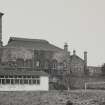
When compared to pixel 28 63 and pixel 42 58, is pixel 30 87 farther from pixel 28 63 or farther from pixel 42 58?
pixel 42 58

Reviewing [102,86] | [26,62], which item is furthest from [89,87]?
[26,62]

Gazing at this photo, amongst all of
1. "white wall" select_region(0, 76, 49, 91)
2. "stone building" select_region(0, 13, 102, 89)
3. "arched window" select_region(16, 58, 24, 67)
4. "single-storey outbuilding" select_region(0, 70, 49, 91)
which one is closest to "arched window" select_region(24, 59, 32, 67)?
"stone building" select_region(0, 13, 102, 89)

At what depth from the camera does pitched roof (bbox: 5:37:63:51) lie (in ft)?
199

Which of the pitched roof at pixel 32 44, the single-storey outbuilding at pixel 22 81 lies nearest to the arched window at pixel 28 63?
the pitched roof at pixel 32 44

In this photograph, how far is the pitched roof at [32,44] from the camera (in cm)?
6065

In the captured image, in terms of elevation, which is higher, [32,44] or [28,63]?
[32,44]

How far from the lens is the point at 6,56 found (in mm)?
57250

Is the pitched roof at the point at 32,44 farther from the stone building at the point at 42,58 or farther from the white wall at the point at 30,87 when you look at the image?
the white wall at the point at 30,87

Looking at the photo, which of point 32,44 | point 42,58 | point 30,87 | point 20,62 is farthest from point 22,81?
point 32,44

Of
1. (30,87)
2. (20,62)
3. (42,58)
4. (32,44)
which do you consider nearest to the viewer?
(30,87)

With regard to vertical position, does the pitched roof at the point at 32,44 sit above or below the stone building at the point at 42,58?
above

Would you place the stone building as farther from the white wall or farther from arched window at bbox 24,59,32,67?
the white wall

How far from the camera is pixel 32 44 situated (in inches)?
2448

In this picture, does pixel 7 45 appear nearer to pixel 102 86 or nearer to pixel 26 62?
pixel 26 62
